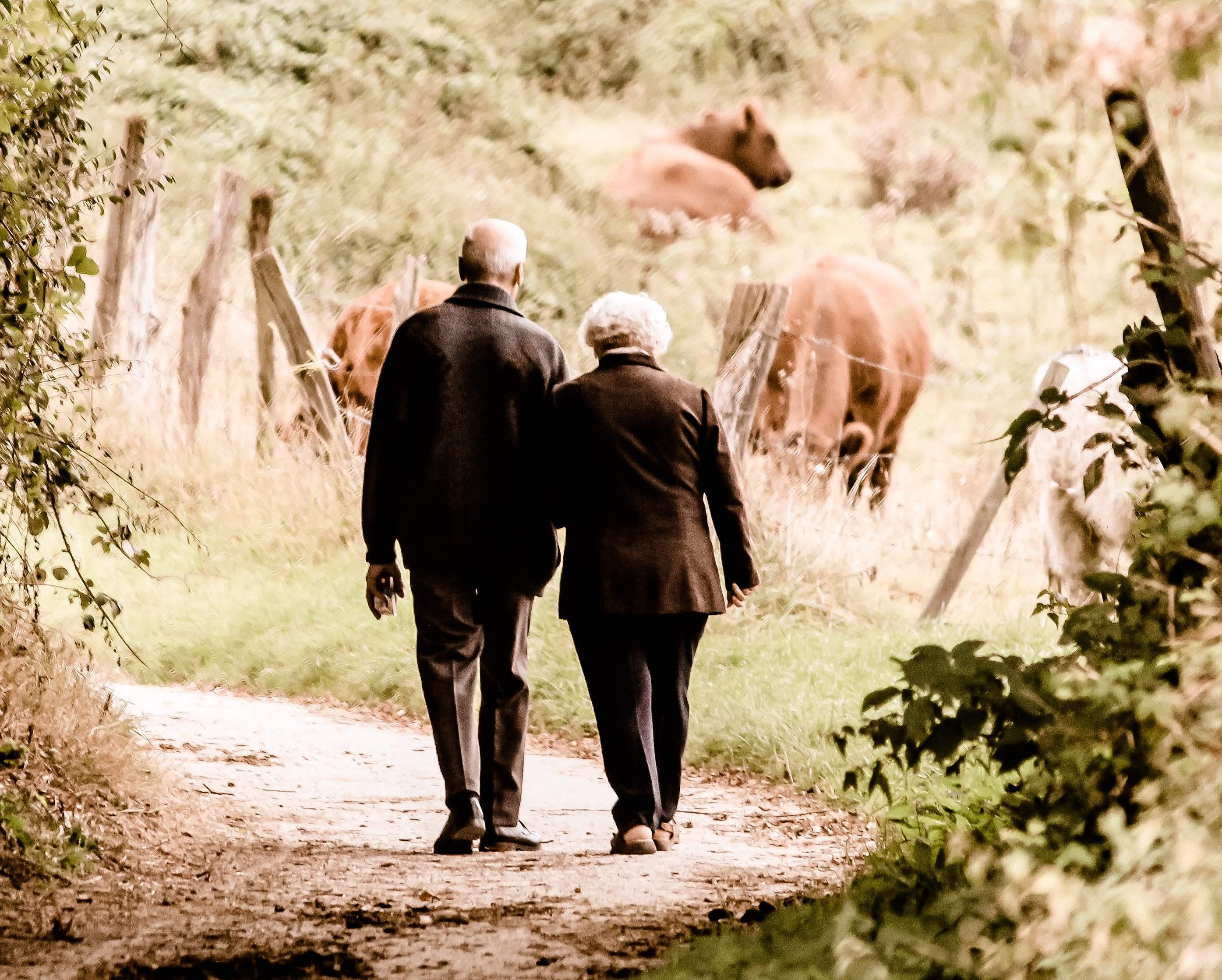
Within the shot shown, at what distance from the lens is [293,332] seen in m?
12.4

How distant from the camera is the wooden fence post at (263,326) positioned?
41.6ft

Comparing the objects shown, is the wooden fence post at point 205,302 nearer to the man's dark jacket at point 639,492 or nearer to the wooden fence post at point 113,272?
the wooden fence post at point 113,272

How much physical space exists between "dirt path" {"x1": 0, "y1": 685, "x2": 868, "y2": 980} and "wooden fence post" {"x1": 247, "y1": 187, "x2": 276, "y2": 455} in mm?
5190

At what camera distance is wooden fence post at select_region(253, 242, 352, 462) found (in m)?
12.1

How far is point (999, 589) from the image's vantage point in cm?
1160

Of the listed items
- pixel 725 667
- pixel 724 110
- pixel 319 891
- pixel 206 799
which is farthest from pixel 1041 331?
pixel 724 110

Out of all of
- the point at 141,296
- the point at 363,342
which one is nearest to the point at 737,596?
the point at 363,342

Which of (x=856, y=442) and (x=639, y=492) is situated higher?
(x=639, y=492)

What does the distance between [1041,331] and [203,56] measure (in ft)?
70.7

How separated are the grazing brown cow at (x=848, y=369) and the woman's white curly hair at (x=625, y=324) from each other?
6083 mm

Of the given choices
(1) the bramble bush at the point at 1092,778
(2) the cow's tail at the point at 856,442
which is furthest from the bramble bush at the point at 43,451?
(2) the cow's tail at the point at 856,442

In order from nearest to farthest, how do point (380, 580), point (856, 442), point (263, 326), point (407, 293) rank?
point (380, 580) < point (407, 293) < point (263, 326) < point (856, 442)

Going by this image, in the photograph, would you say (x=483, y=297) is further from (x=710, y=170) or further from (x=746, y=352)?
(x=710, y=170)

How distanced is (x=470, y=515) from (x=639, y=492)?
57cm
